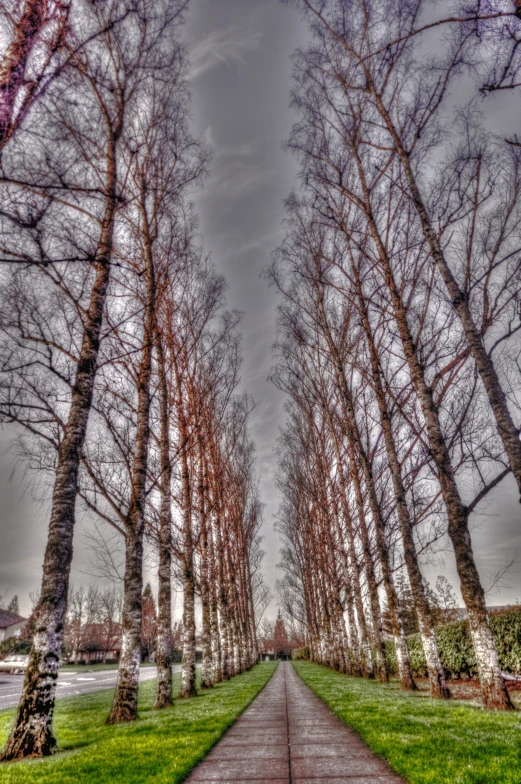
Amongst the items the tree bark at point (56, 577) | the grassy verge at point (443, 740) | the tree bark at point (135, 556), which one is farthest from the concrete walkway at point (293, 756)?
the tree bark at point (135, 556)

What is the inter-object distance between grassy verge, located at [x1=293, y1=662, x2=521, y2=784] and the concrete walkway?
0.18 m

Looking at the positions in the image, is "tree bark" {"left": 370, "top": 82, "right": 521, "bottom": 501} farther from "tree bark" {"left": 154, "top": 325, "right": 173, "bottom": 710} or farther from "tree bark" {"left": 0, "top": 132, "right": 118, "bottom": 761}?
"tree bark" {"left": 154, "top": 325, "right": 173, "bottom": 710}

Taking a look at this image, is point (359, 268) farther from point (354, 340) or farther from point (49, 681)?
point (49, 681)

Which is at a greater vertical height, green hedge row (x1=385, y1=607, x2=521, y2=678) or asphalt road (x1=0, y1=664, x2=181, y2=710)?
green hedge row (x1=385, y1=607, x2=521, y2=678)

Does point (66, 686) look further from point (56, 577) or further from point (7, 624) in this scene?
point (7, 624)

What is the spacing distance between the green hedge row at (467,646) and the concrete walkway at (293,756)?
6.30 m

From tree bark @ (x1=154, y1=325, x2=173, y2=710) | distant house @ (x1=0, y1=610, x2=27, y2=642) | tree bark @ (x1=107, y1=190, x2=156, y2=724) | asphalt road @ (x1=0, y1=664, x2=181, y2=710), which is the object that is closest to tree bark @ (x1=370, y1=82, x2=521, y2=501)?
tree bark @ (x1=107, y1=190, x2=156, y2=724)

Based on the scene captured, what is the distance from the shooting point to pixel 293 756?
12.4ft

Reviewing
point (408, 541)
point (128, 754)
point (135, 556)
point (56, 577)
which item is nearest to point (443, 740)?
point (128, 754)

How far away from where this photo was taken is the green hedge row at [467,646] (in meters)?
9.59

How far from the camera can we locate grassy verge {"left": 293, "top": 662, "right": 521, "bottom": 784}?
2830 millimetres

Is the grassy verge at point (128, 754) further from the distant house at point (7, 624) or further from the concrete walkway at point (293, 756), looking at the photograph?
the distant house at point (7, 624)

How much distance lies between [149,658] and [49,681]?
80.6 meters

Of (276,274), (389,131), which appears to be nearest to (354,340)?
(276,274)
